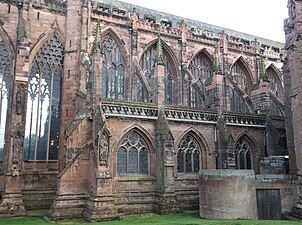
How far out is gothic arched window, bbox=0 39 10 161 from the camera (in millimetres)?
18944

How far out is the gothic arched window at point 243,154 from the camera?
2142cm

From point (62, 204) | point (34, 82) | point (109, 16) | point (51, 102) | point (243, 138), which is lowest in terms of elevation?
point (62, 204)

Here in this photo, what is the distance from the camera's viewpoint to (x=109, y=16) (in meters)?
23.9

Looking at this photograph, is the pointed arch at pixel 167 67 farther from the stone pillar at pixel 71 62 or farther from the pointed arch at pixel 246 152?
the pointed arch at pixel 246 152

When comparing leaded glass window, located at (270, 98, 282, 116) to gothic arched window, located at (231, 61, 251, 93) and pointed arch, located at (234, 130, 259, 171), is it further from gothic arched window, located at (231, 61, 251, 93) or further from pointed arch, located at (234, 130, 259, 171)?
pointed arch, located at (234, 130, 259, 171)

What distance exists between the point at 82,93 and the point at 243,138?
11277 mm

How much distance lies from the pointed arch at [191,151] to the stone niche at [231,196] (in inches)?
171

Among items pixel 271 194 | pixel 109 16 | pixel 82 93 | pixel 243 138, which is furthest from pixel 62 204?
pixel 109 16

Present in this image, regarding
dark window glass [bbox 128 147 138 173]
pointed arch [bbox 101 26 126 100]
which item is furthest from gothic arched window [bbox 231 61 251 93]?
dark window glass [bbox 128 147 138 173]

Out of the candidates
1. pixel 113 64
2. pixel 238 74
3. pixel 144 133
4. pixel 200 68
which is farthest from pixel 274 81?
pixel 144 133

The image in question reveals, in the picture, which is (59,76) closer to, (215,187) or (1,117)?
(1,117)

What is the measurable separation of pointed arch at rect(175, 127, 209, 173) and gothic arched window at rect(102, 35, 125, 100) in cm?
645

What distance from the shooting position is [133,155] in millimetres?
17906

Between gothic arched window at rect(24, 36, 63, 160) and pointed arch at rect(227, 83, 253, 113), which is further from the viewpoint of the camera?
pointed arch at rect(227, 83, 253, 113)
